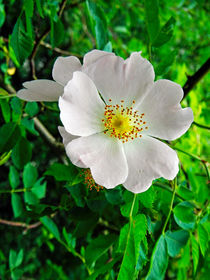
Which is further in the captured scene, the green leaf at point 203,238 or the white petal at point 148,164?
the green leaf at point 203,238

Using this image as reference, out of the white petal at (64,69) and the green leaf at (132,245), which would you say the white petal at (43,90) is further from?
the green leaf at (132,245)

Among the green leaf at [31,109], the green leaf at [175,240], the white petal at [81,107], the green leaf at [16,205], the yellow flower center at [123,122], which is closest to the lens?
the white petal at [81,107]

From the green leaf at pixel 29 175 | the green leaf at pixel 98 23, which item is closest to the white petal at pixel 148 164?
the green leaf at pixel 98 23

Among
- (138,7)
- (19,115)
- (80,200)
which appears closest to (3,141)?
(19,115)

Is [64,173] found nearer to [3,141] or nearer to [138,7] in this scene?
[3,141]

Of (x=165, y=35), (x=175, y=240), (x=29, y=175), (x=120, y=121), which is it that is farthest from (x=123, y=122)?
(x=29, y=175)

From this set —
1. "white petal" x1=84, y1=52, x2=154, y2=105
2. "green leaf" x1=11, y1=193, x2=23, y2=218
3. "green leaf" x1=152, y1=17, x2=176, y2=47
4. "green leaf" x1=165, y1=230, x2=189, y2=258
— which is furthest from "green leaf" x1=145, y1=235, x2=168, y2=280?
"green leaf" x1=11, y1=193, x2=23, y2=218

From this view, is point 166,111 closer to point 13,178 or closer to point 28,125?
point 28,125

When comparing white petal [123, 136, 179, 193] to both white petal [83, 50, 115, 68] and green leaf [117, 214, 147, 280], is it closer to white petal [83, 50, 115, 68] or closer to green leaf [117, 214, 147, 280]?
green leaf [117, 214, 147, 280]
